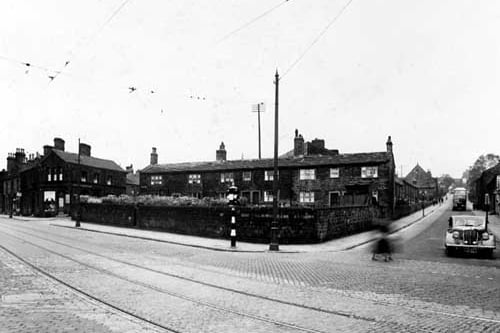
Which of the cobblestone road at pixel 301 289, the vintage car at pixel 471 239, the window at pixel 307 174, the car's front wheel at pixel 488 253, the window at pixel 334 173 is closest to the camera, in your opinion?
the cobblestone road at pixel 301 289

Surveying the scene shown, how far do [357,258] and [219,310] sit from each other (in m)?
9.36

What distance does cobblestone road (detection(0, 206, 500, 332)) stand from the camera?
6507 millimetres

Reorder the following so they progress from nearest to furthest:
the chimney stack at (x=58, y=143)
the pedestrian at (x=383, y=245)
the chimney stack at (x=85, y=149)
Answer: the pedestrian at (x=383, y=245)
the chimney stack at (x=58, y=143)
the chimney stack at (x=85, y=149)

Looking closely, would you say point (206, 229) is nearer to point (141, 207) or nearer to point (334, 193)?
point (141, 207)

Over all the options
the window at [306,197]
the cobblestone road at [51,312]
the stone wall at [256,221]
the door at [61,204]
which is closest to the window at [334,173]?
the window at [306,197]

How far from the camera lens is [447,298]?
828 centimetres

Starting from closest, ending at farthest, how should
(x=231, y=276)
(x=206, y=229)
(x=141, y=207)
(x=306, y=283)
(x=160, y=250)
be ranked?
(x=306, y=283) < (x=231, y=276) < (x=160, y=250) < (x=206, y=229) < (x=141, y=207)

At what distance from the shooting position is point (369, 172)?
36656 mm

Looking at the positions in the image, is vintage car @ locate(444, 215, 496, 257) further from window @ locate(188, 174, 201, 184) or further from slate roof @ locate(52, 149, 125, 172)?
slate roof @ locate(52, 149, 125, 172)

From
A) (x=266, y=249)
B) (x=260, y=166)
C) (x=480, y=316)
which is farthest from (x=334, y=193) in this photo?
(x=480, y=316)

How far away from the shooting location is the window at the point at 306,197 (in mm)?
39375

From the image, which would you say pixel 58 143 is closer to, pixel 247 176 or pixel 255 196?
pixel 247 176

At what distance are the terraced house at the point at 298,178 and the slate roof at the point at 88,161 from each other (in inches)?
268

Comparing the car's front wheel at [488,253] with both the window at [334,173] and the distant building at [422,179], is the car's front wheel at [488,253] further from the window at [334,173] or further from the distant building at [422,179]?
the distant building at [422,179]
